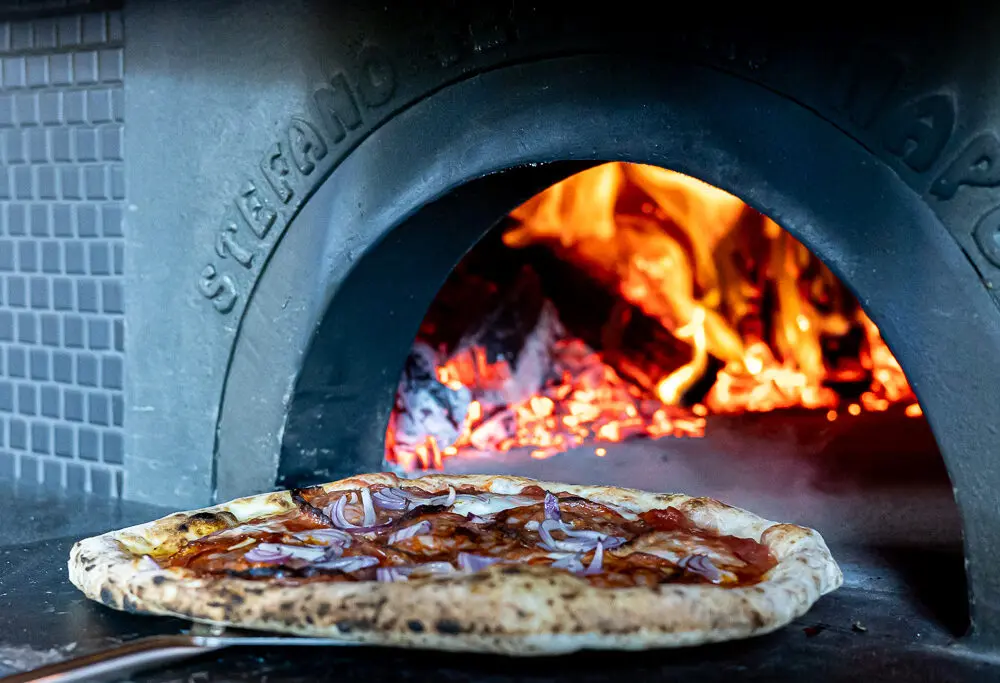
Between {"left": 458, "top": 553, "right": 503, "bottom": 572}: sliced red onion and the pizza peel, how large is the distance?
27 centimetres

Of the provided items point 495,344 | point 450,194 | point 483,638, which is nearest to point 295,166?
point 450,194

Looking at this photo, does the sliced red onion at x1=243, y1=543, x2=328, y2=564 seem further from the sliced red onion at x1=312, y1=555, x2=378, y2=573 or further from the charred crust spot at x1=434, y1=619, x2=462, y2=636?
the charred crust spot at x1=434, y1=619, x2=462, y2=636

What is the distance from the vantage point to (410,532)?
227 centimetres

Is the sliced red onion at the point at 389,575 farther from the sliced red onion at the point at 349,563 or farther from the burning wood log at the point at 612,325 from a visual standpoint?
the burning wood log at the point at 612,325

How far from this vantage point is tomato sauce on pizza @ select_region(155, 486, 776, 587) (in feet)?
6.81

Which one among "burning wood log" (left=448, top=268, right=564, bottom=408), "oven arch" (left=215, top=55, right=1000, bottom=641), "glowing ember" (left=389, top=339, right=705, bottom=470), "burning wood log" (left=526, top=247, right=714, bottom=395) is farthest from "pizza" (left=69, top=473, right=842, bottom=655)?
"burning wood log" (left=526, top=247, right=714, bottom=395)

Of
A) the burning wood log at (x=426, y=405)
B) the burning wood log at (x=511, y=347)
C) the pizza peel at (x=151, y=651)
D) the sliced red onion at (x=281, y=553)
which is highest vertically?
the burning wood log at (x=511, y=347)

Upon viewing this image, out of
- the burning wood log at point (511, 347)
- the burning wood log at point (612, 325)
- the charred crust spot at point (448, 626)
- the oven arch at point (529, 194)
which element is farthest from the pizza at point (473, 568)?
the burning wood log at point (612, 325)

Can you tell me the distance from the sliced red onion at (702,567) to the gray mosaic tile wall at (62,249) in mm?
2299

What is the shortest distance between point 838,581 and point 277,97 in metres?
2.05

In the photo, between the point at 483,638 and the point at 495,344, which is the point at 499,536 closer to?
the point at 483,638

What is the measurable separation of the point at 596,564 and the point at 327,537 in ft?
1.91

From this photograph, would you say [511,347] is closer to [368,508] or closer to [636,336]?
[636,336]

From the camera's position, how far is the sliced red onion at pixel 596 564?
205 cm
